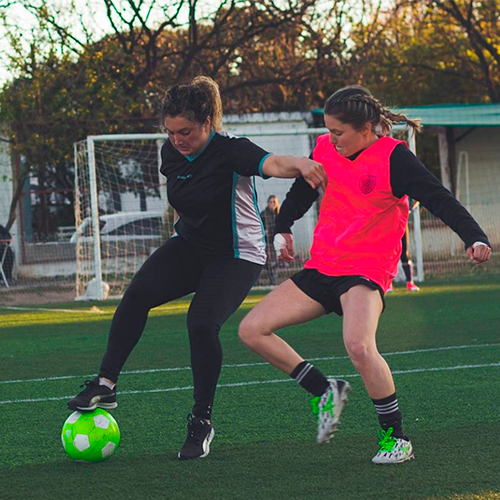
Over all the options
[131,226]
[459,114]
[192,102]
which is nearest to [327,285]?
[192,102]

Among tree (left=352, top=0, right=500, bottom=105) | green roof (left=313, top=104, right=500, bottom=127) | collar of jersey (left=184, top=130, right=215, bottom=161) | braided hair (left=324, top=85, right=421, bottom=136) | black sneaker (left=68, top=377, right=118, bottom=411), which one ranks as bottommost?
black sneaker (left=68, top=377, right=118, bottom=411)

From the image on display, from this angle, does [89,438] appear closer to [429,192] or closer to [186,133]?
[186,133]

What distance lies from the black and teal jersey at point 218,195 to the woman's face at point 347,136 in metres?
0.39

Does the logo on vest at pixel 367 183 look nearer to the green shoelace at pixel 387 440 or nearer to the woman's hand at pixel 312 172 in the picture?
the woman's hand at pixel 312 172

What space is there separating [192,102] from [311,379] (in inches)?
58.2

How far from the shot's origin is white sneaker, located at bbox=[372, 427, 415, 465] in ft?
15.0

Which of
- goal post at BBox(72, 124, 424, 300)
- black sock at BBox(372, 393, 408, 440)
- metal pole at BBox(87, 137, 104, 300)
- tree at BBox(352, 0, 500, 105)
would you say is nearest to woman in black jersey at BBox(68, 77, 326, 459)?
black sock at BBox(372, 393, 408, 440)

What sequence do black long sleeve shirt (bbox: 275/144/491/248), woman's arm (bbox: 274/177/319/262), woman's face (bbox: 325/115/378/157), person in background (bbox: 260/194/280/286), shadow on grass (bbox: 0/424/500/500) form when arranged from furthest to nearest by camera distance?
person in background (bbox: 260/194/280/286), woman's arm (bbox: 274/177/319/262), woman's face (bbox: 325/115/378/157), black long sleeve shirt (bbox: 275/144/491/248), shadow on grass (bbox: 0/424/500/500)

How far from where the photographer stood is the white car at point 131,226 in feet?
62.4

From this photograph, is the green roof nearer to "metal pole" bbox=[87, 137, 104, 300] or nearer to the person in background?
the person in background

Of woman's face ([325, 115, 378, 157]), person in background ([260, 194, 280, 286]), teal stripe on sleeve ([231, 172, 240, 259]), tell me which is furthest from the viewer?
person in background ([260, 194, 280, 286])

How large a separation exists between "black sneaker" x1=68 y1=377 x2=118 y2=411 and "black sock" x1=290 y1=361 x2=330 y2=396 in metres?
0.97

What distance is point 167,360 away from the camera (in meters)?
8.77

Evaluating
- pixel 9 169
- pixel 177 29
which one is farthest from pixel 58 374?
pixel 177 29
